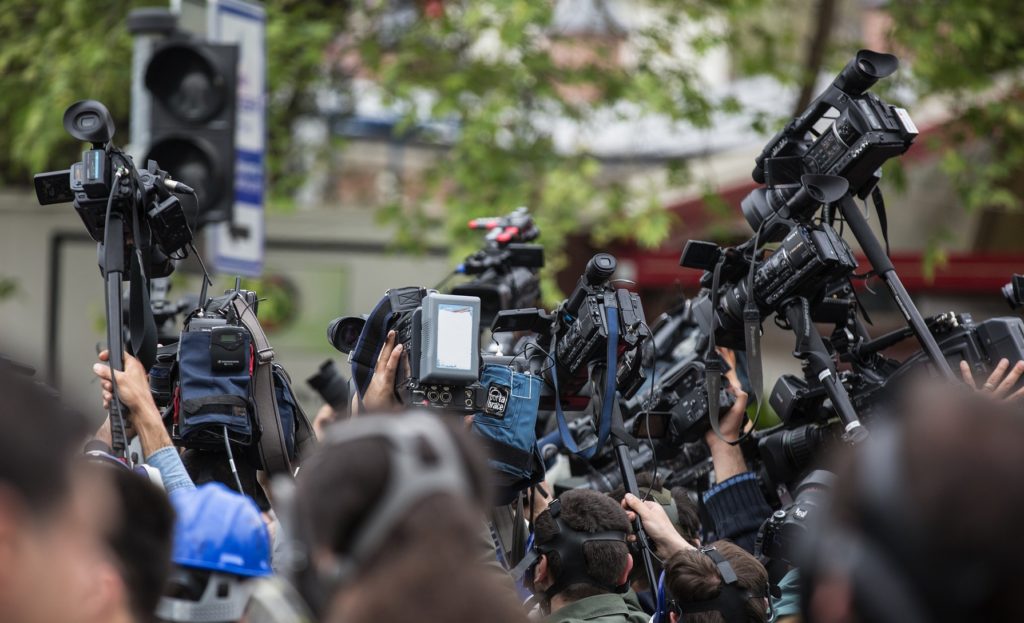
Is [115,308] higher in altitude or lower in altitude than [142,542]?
higher

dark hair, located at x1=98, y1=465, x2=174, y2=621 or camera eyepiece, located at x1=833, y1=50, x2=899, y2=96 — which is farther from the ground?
camera eyepiece, located at x1=833, y1=50, x2=899, y2=96

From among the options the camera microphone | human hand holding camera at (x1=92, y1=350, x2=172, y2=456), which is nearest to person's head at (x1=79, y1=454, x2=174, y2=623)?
human hand holding camera at (x1=92, y1=350, x2=172, y2=456)

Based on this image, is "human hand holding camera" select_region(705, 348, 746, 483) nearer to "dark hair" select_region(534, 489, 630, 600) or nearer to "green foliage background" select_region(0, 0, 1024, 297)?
"dark hair" select_region(534, 489, 630, 600)

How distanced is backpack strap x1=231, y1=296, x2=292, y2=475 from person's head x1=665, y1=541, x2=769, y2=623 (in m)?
1.27

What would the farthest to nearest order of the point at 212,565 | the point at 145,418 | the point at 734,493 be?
the point at 734,493 < the point at 145,418 < the point at 212,565

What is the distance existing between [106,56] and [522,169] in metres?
3.43

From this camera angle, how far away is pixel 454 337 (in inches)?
163

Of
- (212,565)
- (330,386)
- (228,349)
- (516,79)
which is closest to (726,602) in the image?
(228,349)

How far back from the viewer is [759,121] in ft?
35.8

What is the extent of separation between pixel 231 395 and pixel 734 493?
1.88m

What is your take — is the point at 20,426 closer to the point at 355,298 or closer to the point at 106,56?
the point at 106,56

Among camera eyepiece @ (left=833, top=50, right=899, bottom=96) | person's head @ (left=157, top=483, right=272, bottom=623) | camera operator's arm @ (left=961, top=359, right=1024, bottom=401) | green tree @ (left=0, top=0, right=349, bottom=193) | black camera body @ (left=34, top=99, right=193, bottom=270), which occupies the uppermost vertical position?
green tree @ (left=0, top=0, right=349, bottom=193)

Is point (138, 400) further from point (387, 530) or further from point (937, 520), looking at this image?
point (937, 520)

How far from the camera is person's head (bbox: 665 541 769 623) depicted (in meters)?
3.95
